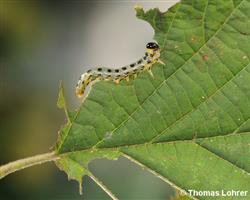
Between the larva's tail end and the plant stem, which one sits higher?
the larva's tail end

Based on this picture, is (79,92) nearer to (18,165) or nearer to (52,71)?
(18,165)

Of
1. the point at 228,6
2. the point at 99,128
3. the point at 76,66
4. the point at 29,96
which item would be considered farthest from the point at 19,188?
the point at 228,6

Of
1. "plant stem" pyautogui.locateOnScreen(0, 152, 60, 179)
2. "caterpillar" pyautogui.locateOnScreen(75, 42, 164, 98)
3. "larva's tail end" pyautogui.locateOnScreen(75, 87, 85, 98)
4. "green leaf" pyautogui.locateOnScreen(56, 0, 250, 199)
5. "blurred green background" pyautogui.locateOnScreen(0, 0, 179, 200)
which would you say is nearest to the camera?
"plant stem" pyautogui.locateOnScreen(0, 152, 60, 179)

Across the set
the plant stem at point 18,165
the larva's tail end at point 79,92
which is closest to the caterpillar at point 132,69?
the larva's tail end at point 79,92

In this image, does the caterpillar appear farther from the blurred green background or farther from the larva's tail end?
the blurred green background

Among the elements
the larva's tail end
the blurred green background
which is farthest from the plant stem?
the blurred green background

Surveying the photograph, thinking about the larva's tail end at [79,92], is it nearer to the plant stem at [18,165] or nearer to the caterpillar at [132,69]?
the caterpillar at [132,69]

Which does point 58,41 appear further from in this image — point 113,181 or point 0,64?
point 113,181
